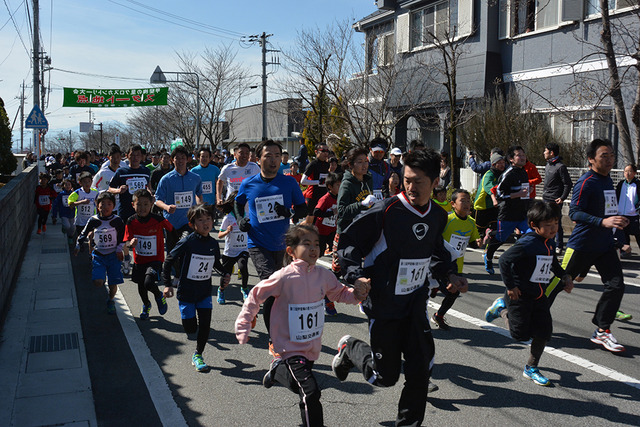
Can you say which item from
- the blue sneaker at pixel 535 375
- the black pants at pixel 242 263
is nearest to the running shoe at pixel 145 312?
the black pants at pixel 242 263

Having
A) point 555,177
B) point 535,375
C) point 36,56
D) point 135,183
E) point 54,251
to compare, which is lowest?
point 535,375

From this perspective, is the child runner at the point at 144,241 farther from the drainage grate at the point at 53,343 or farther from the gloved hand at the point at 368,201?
the gloved hand at the point at 368,201

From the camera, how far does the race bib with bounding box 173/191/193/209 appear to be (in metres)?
8.23

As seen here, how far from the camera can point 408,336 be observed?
402 cm

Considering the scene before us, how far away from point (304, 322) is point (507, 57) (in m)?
18.1

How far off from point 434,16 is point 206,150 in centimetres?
1533

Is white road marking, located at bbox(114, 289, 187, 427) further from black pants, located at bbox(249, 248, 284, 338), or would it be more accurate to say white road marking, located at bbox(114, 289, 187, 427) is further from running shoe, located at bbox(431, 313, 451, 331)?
running shoe, located at bbox(431, 313, 451, 331)

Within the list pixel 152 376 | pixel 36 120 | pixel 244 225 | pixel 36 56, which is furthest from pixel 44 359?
pixel 36 56

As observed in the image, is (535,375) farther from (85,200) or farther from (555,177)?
(85,200)

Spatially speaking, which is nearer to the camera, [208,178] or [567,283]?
[567,283]

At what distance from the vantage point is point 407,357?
399 cm

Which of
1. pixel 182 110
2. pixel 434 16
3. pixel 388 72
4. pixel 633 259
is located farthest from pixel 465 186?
pixel 182 110

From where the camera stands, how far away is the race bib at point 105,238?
24.0 feet

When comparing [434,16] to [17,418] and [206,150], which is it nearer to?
[206,150]
